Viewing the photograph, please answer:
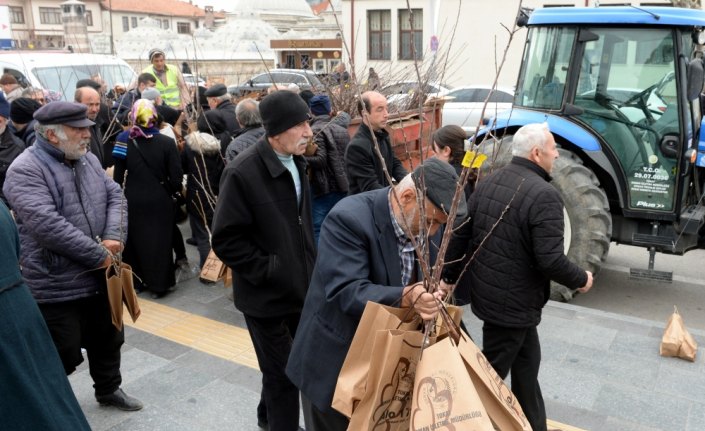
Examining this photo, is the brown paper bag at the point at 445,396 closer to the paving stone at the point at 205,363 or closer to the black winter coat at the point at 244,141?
the paving stone at the point at 205,363

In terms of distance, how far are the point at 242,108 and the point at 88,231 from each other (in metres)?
2.00

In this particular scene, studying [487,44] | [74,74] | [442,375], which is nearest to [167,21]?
[487,44]

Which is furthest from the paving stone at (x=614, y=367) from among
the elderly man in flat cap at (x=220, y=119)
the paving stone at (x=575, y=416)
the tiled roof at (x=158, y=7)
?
the tiled roof at (x=158, y=7)

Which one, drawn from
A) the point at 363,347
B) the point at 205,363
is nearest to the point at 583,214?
the point at 205,363

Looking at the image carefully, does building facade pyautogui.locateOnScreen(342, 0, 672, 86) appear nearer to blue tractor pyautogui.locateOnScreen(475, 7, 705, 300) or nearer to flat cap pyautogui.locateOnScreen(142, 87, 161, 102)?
flat cap pyautogui.locateOnScreen(142, 87, 161, 102)

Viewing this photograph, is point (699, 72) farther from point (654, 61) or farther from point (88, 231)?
point (88, 231)

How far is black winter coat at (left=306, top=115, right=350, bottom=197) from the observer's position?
17.3 ft

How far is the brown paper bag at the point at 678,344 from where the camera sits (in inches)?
174

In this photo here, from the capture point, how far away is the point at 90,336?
3.69 m

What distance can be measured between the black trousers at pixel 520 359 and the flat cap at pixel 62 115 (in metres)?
2.37

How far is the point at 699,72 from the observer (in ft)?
16.9

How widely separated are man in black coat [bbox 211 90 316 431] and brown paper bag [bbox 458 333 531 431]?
1.32 m

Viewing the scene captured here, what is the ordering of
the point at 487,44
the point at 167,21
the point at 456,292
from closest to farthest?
the point at 456,292, the point at 487,44, the point at 167,21

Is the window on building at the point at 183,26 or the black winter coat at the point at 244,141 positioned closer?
the black winter coat at the point at 244,141
